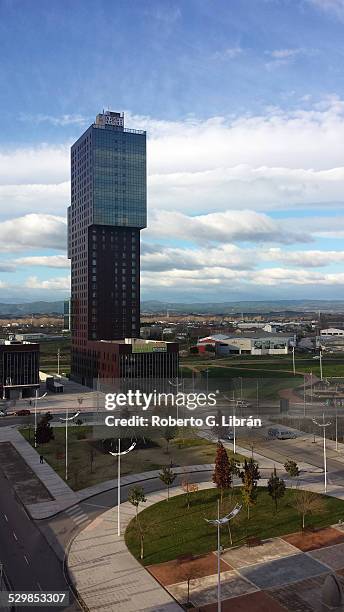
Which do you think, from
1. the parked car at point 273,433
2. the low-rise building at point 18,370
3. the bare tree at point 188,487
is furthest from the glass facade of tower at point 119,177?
the bare tree at point 188,487

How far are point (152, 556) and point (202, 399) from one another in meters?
54.0

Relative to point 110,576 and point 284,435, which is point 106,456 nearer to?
point 284,435

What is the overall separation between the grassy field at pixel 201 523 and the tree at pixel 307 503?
0.45 meters

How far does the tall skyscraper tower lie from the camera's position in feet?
517

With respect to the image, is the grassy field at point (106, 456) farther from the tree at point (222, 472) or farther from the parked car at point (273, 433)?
the tree at point (222, 472)

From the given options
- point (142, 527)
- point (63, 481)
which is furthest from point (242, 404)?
point (142, 527)

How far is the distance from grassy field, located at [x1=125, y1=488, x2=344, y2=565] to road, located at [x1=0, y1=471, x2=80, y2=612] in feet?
23.3

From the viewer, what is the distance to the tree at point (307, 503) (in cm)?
5020

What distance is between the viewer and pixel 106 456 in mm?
75438

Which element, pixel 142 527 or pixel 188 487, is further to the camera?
pixel 188 487

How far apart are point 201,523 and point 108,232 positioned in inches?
4706

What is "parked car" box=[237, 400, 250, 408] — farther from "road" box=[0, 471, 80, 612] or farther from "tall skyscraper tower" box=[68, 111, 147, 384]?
"tall skyscraper tower" box=[68, 111, 147, 384]

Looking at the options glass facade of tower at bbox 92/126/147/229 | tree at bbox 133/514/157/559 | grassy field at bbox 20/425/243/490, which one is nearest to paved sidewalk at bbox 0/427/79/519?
grassy field at bbox 20/425/243/490

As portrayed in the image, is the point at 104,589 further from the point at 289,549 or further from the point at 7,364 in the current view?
the point at 7,364
